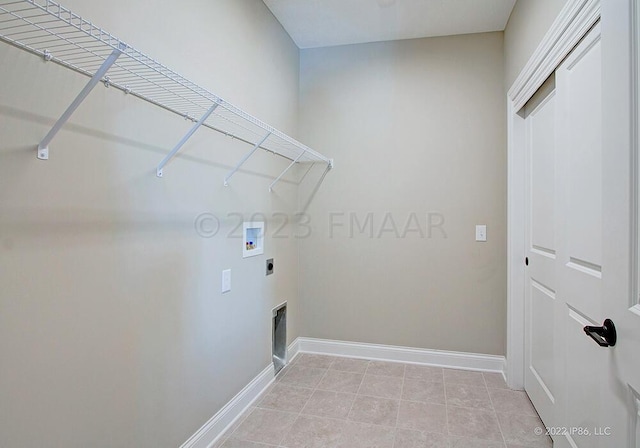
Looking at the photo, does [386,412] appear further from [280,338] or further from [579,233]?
[579,233]

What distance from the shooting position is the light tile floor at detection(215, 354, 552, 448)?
183cm

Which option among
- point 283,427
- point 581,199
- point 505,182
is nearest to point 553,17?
point 581,199

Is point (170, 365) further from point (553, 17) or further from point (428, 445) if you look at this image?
point (553, 17)

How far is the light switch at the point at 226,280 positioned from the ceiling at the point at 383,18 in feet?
6.17

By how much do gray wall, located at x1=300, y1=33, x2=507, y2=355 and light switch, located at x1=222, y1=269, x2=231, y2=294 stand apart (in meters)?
1.16

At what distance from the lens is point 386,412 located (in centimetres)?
210

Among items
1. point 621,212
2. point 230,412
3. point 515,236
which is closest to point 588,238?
point 621,212

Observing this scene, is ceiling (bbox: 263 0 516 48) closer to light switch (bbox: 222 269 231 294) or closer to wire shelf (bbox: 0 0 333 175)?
wire shelf (bbox: 0 0 333 175)

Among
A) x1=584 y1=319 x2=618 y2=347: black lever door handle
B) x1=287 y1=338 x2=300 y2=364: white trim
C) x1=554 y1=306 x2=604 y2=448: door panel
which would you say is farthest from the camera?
x1=287 y1=338 x2=300 y2=364: white trim

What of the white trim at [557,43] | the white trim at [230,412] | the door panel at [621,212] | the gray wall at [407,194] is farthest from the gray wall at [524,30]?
the white trim at [230,412]

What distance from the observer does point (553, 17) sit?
63.8 inches

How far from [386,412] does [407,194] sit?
1.63 meters

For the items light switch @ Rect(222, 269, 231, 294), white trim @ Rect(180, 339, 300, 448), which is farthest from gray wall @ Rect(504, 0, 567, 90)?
white trim @ Rect(180, 339, 300, 448)

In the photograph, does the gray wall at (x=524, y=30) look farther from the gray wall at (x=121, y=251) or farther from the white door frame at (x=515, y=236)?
the gray wall at (x=121, y=251)
